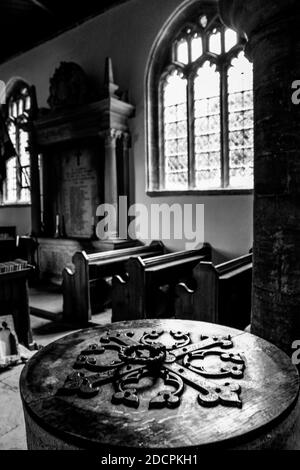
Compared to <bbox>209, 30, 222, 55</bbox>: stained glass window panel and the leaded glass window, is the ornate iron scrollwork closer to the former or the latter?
the leaded glass window

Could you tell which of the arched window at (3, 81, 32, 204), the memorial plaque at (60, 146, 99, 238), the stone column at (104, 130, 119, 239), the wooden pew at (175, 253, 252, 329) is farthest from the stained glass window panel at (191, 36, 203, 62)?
the arched window at (3, 81, 32, 204)

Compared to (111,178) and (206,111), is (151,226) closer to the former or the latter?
(111,178)

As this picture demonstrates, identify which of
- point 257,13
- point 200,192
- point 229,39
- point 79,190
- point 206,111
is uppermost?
Answer: point 229,39

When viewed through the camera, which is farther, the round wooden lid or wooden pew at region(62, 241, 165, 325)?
wooden pew at region(62, 241, 165, 325)

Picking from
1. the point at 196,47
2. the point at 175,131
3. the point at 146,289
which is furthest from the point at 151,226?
the point at 196,47

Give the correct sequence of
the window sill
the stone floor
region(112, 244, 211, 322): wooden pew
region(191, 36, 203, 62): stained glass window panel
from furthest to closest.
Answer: region(191, 36, 203, 62): stained glass window panel
the window sill
region(112, 244, 211, 322): wooden pew
the stone floor

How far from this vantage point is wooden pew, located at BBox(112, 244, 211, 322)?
3943 mm

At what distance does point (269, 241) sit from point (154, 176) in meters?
4.20

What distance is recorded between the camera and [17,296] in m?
3.51

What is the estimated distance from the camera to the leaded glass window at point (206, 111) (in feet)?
17.2

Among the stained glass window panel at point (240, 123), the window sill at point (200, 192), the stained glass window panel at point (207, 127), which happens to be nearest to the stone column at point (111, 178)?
the window sill at point (200, 192)

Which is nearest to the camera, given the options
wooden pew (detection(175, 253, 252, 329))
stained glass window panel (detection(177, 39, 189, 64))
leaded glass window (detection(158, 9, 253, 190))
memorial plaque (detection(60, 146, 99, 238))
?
wooden pew (detection(175, 253, 252, 329))

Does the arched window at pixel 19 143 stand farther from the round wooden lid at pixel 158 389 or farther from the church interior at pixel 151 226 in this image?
the round wooden lid at pixel 158 389

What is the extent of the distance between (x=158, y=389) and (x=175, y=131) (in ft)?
17.2
